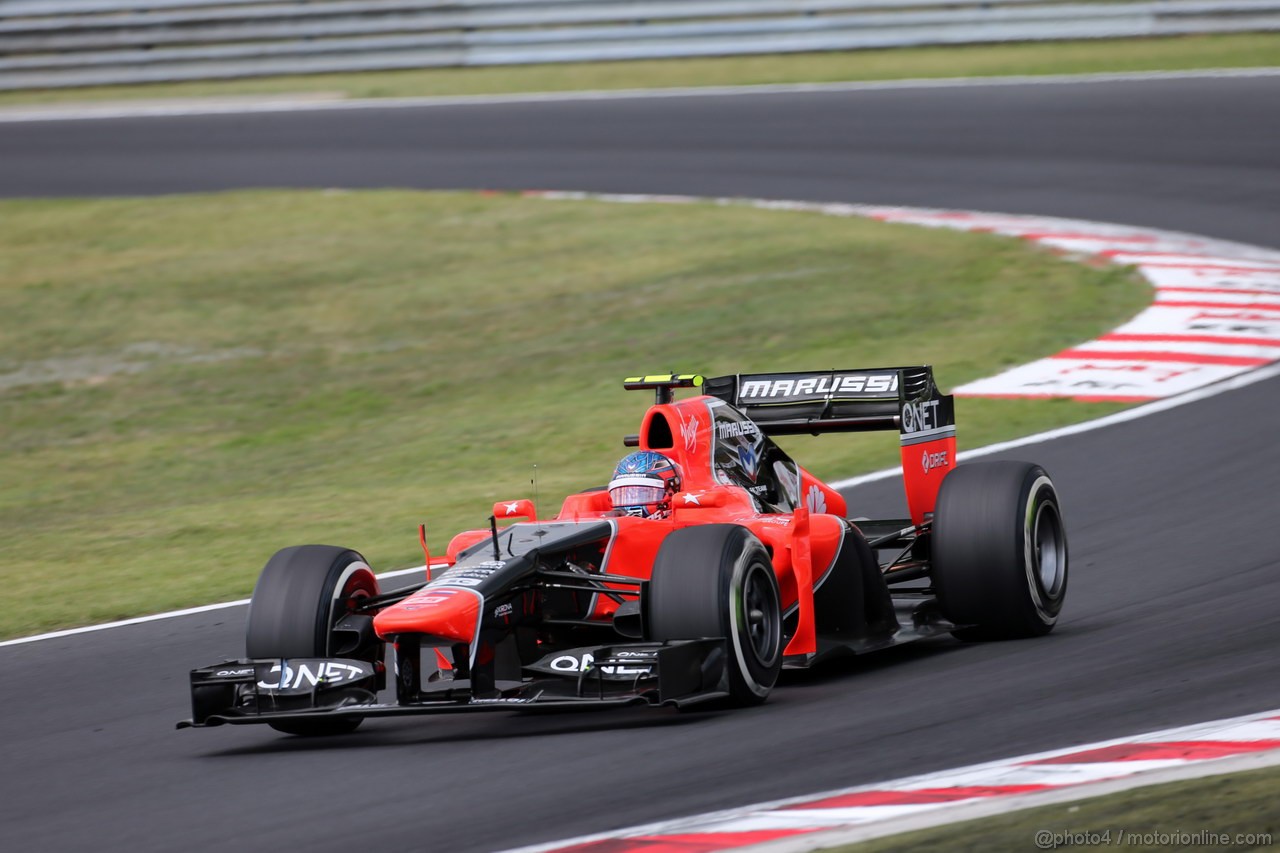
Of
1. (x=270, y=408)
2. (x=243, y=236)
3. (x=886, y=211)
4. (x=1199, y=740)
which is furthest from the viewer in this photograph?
(x=243, y=236)

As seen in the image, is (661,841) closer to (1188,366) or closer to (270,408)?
(1188,366)

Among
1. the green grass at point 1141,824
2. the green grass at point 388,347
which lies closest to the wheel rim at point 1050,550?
the green grass at point 1141,824

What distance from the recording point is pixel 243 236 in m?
23.6

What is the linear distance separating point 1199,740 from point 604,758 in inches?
87.1

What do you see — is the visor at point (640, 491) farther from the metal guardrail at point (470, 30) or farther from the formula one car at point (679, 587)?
the metal guardrail at point (470, 30)

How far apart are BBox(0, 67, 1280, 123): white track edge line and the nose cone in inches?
796

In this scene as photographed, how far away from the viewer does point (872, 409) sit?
32.4 feet

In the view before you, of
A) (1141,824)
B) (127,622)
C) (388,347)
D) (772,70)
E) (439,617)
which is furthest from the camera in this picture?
(772,70)

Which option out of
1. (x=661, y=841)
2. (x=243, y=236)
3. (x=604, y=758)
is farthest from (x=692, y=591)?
(x=243, y=236)

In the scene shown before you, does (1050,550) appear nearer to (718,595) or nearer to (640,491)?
(640,491)

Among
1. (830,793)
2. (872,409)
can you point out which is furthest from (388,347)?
(830,793)

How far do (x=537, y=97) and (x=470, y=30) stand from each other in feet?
9.06

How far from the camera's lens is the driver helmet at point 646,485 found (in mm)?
8734

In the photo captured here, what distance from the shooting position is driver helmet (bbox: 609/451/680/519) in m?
8.73
